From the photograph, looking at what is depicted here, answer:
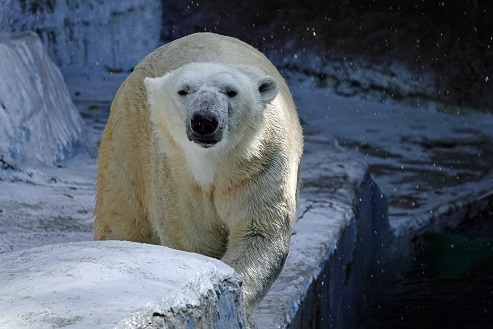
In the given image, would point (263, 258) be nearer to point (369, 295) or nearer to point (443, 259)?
point (369, 295)

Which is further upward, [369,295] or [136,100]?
[136,100]

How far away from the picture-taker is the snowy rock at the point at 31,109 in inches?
209

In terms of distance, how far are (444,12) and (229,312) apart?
6969mm

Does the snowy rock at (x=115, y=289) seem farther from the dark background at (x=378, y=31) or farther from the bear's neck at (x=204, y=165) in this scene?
the dark background at (x=378, y=31)

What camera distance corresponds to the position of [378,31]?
9062 mm

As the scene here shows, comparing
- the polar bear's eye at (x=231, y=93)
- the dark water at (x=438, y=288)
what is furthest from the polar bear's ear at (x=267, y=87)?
the dark water at (x=438, y=288)

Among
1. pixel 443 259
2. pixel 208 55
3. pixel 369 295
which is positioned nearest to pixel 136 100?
pixel 208 55

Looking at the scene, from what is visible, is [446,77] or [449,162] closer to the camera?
[449,162]

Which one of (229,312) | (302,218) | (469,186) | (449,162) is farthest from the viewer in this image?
(449,162)

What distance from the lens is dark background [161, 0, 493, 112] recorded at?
8.77 meters

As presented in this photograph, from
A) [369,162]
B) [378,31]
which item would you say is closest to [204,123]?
[369,162]

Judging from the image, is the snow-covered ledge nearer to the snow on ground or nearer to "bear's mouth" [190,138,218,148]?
the snow on ground

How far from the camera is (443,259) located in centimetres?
577

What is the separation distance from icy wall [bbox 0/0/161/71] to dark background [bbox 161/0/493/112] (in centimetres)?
30
